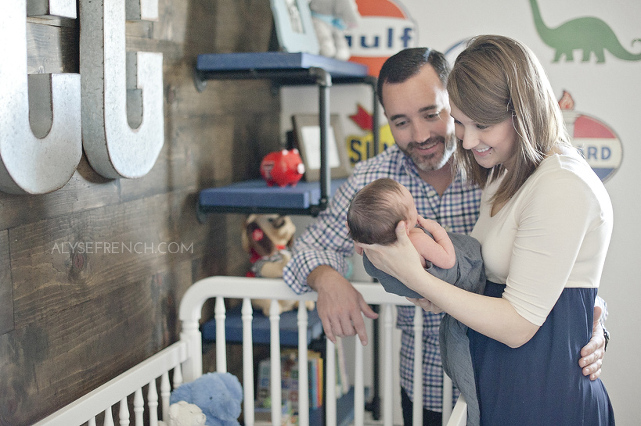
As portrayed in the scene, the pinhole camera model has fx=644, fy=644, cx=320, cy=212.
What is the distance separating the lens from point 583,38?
2.13 metres

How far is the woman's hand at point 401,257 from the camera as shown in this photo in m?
1.09

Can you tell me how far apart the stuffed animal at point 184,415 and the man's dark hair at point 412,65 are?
2.86 ft

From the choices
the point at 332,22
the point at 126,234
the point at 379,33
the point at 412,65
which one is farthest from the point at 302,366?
the point at 379,33

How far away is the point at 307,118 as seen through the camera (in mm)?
2172

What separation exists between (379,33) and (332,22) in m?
0.22

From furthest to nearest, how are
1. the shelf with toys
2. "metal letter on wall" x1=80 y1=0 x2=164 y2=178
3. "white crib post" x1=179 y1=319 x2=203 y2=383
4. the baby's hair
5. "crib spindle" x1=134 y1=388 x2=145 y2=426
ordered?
the shelf with toys < "white crib post" x1=179 y1=319 x2=203 y2=383 < "crib spindle" x1=134 y1=388 x2=145 y2=426 < "metal letter on wall" x1=80 y1=0 x2=164 y2=178 < the baby's hair

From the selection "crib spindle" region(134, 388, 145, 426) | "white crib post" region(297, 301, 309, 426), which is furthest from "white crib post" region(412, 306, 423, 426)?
"crib spindle" region(134, 388, 145, 426)

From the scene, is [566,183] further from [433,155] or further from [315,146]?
[315,146]

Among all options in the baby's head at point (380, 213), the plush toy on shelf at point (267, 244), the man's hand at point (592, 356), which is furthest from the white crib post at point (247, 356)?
the man's hand at point (592, 356)

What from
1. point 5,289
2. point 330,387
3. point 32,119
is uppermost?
point 32,119

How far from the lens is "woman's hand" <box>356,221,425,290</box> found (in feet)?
3.57

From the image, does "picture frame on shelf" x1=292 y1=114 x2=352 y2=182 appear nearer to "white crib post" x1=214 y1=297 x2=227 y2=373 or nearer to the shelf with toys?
the shelf with toys

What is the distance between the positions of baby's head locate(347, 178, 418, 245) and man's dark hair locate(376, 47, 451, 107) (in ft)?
1.46

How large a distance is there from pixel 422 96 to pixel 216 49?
2.33ft
